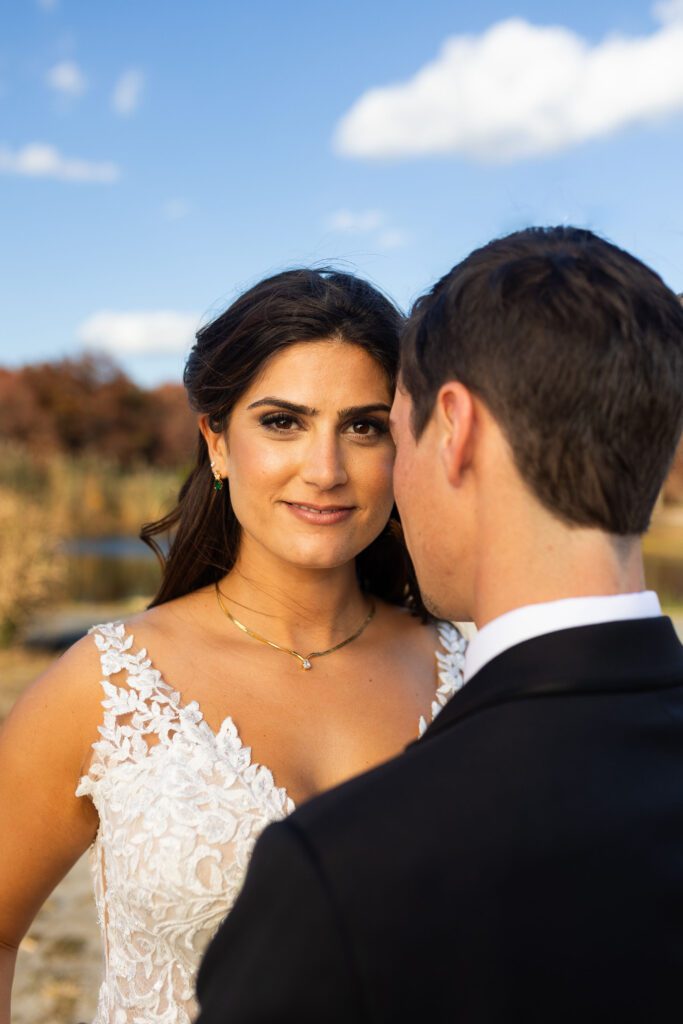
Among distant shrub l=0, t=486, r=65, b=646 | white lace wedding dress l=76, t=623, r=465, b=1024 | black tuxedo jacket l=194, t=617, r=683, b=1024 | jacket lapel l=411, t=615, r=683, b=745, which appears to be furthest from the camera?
distant shrub l=0, t=486, r=65, b=646

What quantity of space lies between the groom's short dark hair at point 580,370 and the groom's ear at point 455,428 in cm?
2

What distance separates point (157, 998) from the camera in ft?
8.02

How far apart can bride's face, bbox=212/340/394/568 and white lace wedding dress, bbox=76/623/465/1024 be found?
1.74 ft

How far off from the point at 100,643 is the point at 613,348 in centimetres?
177

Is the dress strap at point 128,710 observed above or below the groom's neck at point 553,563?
below

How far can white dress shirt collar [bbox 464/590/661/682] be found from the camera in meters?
1.29

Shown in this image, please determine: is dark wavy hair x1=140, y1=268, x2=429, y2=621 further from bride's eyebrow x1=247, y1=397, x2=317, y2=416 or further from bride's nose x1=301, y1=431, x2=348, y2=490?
bride's nose x1=301, y1=431, x2=348, y2=490

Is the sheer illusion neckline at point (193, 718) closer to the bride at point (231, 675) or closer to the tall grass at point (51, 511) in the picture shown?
the bride at point (231, 675)

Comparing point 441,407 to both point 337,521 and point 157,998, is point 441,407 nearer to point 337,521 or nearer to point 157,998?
point 337,521

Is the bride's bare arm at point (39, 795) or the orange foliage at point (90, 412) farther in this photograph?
the orange foliage at point (90, 412)

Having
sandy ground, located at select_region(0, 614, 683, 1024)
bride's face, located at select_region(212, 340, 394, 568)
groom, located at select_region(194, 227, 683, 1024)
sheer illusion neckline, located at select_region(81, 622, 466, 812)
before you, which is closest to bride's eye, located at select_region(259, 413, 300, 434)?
bride's face, located at select_region(212, 340, 394, 568)

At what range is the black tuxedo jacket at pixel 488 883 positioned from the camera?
109 centimetres

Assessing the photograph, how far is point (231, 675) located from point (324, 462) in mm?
639

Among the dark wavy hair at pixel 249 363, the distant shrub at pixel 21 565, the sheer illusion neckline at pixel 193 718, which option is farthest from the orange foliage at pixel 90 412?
the sheer illusion neckline at pixel 193 718
